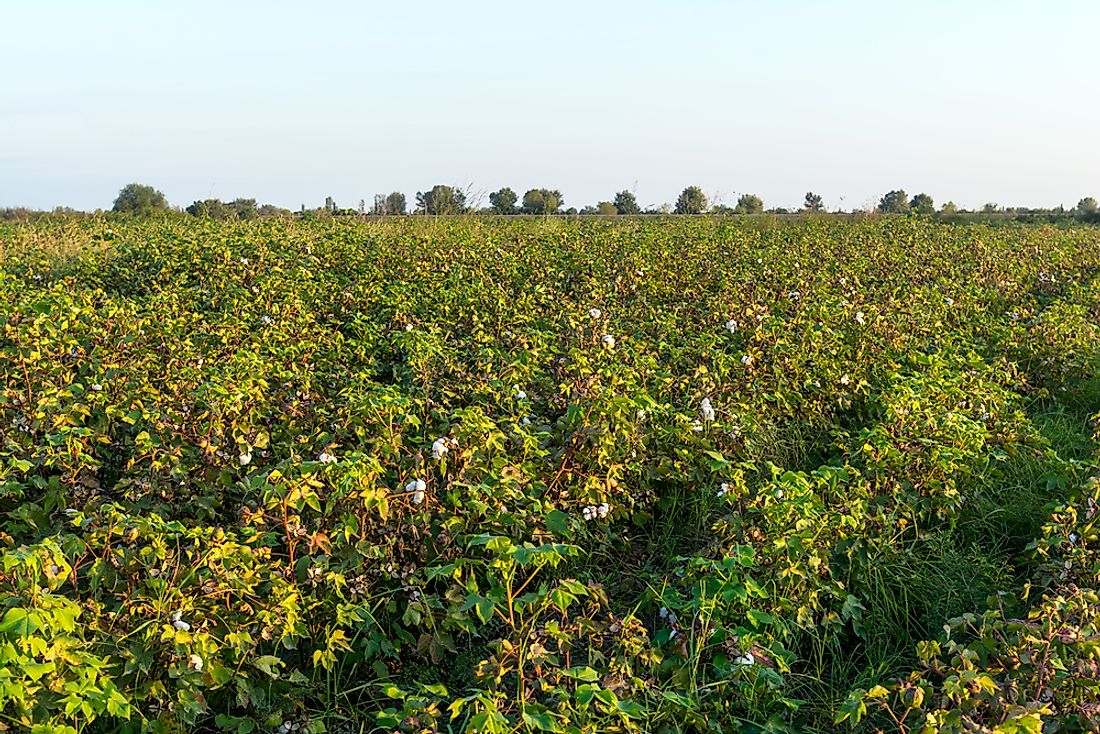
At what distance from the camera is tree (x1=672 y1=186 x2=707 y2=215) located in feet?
57.3

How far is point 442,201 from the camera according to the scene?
12.7 meters

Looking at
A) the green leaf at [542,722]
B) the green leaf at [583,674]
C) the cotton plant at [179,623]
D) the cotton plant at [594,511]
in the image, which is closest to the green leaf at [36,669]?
the cotton plant at [179,623]

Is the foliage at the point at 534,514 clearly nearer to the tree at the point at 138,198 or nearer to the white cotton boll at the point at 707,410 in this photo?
the white cotton boll at the point at 707,410

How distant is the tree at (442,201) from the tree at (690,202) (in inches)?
240

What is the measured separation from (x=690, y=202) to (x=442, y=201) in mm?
7176

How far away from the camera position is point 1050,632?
2309 millimetres

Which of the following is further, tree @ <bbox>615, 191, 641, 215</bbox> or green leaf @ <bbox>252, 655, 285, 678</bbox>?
tree @ <bbox>615, 191, 641, 215</bbox>

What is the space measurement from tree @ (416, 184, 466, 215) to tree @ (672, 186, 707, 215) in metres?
6.09

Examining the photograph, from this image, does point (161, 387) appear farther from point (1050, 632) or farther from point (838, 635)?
point (1050, 632)

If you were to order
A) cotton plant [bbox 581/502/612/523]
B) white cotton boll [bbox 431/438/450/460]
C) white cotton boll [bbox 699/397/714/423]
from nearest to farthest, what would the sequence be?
1. white cotton boll [bbox 431/438/450/460]
2. cotton plant [bbox 581/502/612/523]
3. white cotton boll [bbox 699/397/714/423]

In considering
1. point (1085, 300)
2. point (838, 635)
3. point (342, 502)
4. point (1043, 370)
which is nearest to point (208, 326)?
point (342, 502)

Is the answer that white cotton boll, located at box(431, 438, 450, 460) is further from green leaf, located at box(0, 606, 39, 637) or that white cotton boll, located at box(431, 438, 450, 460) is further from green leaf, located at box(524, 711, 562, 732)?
green leaf, located at box(0, 606, 39, 637)

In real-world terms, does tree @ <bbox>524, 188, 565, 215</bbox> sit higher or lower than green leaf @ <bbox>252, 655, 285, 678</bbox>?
higher

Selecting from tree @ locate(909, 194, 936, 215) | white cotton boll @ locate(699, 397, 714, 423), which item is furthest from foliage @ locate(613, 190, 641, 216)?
white cotton boll @ locate(699, 397, 714, 423)
